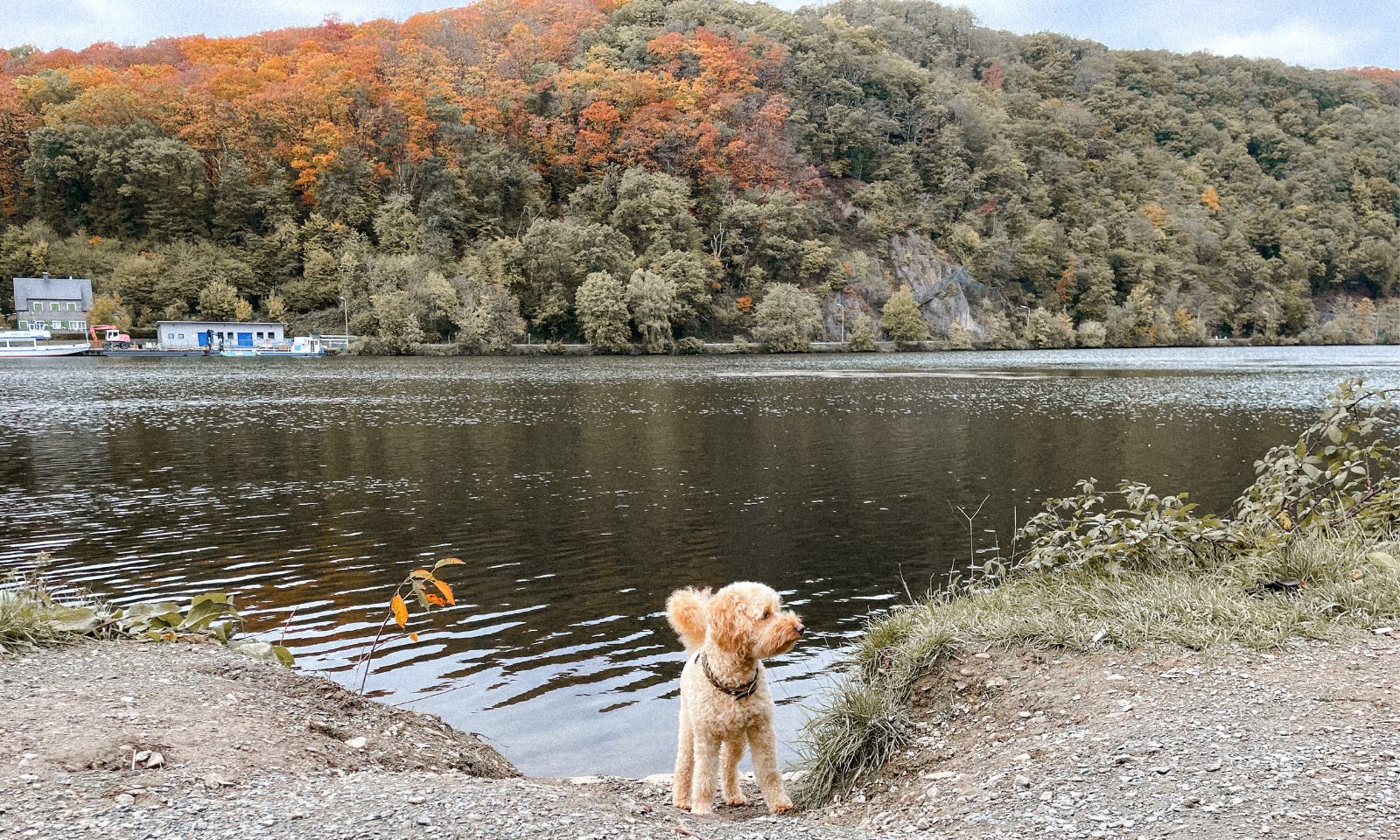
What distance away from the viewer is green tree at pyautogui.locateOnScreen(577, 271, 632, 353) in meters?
84.9

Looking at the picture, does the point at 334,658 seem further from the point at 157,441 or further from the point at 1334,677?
the point at 157,441

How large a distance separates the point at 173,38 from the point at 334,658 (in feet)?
485

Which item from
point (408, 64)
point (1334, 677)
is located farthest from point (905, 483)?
point (408, 64)

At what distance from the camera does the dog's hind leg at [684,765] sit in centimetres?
507

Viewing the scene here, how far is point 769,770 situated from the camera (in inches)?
197

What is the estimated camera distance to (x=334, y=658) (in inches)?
362

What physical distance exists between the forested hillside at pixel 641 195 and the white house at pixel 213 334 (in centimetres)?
408

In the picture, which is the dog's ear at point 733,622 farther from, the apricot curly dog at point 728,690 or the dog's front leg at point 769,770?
the dog's front leg at point 769,770

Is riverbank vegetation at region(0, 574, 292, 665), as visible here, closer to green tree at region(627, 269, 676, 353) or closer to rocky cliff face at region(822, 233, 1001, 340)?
green tree at region(627, 269, 676, 353)

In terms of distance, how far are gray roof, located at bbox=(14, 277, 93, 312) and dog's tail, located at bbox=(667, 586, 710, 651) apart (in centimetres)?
10689

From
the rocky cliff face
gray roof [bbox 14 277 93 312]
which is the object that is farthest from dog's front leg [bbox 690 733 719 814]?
gray roof [bbox 14 277 93 312]

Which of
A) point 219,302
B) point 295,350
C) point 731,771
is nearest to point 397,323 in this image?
point 295,350

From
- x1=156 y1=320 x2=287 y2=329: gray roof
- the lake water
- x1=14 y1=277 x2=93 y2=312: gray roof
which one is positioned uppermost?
x1=14 y1=277 x2=93 y2=312: gray roof

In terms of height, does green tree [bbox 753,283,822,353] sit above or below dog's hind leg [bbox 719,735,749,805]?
above
